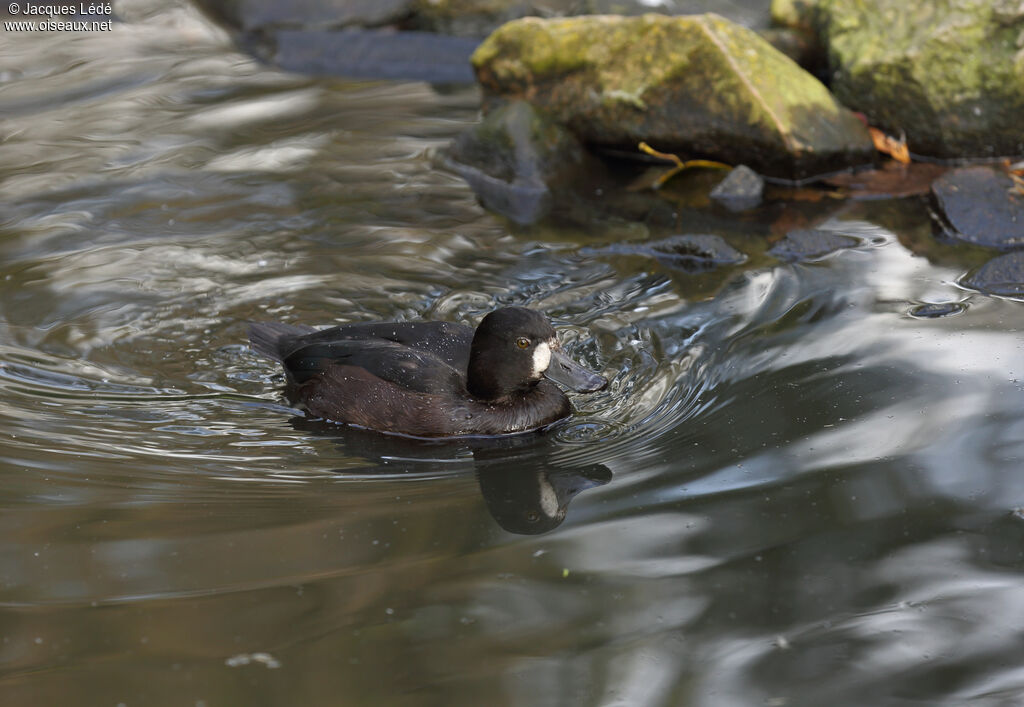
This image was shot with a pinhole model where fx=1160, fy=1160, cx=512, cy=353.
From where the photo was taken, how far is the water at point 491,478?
11.1 ft

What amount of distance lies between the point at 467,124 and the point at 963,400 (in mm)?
5341

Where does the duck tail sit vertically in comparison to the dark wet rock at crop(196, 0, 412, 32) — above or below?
below

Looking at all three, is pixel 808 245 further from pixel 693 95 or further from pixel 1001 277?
pixel 693 95

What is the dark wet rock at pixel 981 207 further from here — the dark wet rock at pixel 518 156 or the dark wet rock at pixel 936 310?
the dark wet rock at pixel 518 156

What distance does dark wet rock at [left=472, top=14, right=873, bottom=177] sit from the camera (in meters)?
8.00

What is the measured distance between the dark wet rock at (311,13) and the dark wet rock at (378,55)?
0.41 ft

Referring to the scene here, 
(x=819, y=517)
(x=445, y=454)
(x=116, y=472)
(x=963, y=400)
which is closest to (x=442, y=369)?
(x=445, y=454)

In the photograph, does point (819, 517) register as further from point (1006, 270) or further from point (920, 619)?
point (1006, 270)

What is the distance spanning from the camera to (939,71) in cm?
812

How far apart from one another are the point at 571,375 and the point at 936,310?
2083 millimetres

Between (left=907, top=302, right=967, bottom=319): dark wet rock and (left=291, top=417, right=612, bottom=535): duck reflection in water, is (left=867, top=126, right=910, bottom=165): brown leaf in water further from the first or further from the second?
(left=291, top=417, right=612, bottom=535): duck reflection in water

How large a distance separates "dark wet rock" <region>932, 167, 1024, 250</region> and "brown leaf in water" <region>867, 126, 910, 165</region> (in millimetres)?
1013

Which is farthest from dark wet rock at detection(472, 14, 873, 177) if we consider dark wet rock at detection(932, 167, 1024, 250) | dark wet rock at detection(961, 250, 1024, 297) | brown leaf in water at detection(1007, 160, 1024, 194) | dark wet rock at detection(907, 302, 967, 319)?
dark wet rock at detection(907, 302, 967, 319)

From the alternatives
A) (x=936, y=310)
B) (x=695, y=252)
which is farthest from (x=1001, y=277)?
(x=695, y=252)
